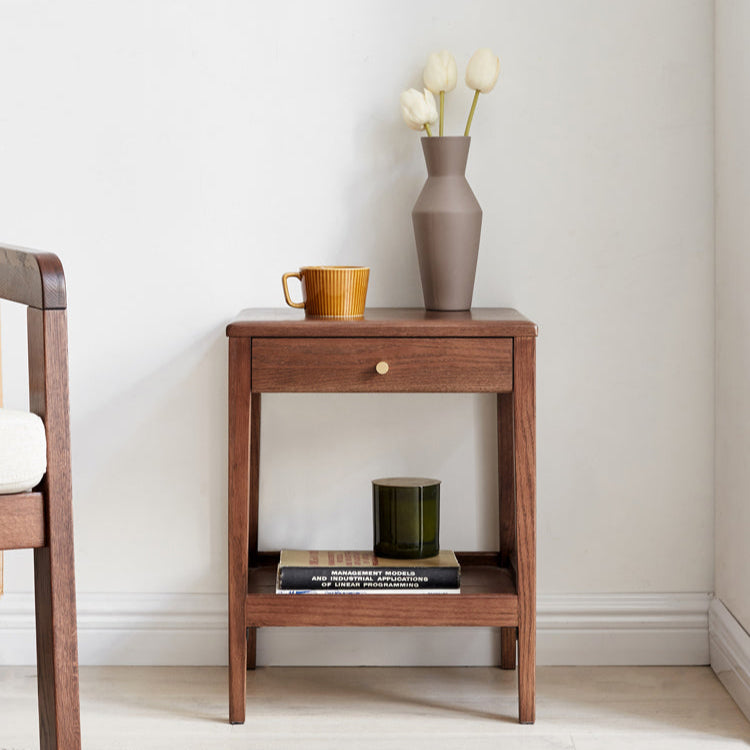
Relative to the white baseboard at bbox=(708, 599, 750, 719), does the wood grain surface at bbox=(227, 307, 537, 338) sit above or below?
above

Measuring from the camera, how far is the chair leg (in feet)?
3.65

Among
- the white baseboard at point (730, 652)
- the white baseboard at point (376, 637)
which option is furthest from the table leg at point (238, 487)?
the white baseboard at point (730, 652)

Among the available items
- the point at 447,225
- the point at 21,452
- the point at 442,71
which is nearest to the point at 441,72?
the point at 442,71

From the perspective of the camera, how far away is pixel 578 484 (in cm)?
174

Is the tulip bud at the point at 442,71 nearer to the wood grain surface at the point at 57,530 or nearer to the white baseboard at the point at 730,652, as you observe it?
the wood grain surface at the point at 57,530

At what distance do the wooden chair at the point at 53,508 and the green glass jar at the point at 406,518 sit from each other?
1.81 feet

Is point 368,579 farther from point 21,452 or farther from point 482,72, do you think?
point 482,72

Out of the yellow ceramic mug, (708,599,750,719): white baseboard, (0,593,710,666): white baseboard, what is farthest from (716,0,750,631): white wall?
the yellow ceramic mug

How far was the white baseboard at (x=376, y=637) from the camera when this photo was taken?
1739 mm

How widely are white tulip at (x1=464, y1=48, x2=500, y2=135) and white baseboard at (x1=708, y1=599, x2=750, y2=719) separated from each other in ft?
2.96

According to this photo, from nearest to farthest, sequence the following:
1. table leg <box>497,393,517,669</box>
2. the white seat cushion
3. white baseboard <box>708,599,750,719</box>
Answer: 1. the white seat cushion
2. white baseboard <box>708,599,750,719</box>
3. table leg <box>497,393,517,669</box>

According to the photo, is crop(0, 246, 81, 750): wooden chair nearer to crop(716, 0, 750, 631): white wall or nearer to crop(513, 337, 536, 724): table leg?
crop(513, 337, 536, 724): table leg

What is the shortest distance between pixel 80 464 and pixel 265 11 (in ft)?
2.69

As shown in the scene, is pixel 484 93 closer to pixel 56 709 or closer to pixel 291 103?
pixel 291 103
